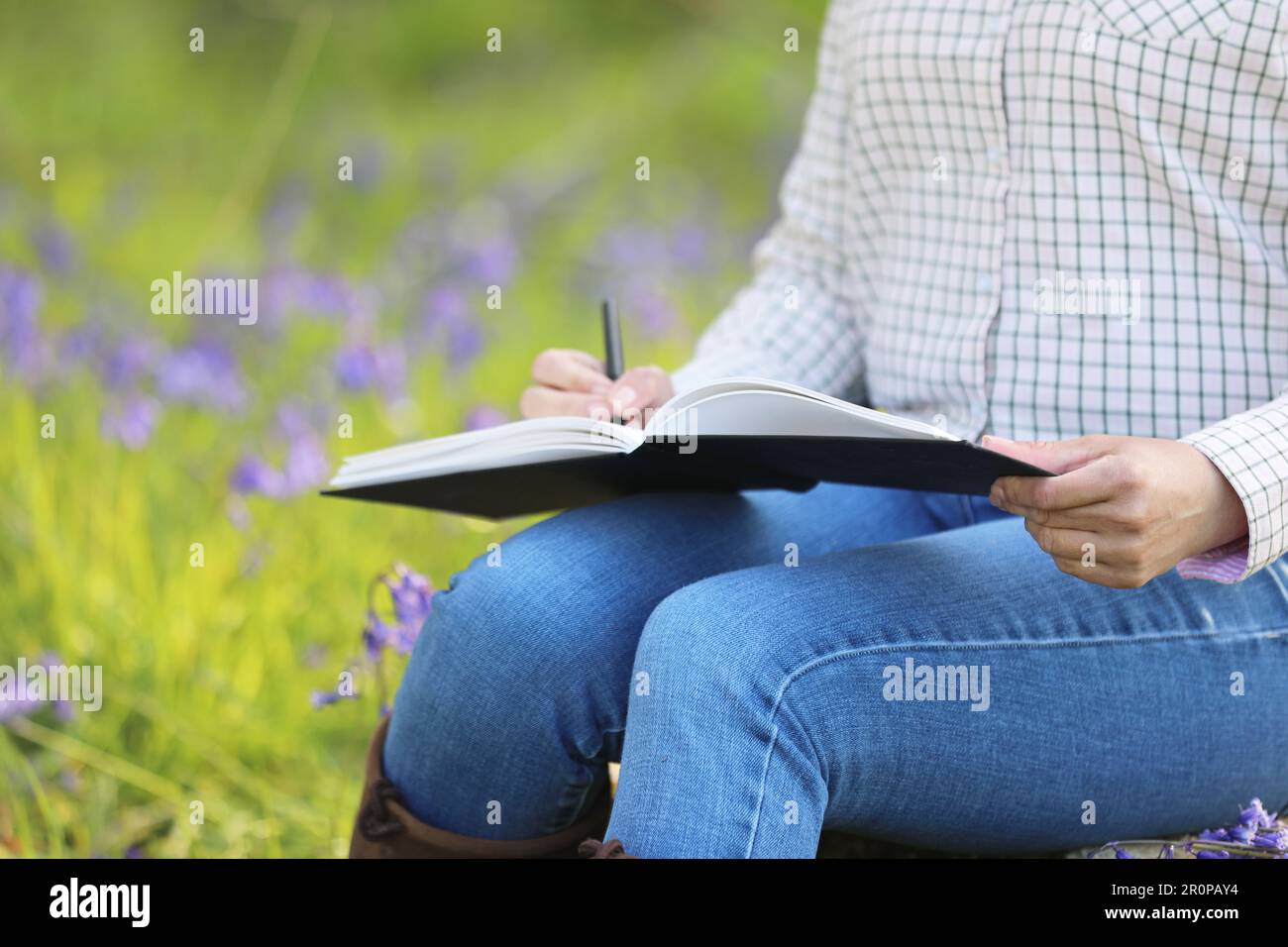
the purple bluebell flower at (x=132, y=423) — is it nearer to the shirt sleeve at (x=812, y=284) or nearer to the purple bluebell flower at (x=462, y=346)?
the purple bluebell flower at (x=462, y=346)

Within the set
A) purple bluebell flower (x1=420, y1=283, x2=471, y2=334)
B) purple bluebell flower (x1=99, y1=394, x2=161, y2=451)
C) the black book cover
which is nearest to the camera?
the black book cover

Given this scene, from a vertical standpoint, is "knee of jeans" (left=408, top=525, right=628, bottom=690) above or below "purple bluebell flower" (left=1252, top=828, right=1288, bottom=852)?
above

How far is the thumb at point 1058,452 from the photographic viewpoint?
0.94m

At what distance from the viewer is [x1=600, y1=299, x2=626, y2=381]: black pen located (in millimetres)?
1278

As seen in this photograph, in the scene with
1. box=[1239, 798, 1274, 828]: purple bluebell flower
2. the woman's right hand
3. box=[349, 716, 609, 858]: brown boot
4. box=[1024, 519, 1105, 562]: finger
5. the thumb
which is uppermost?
the thumb

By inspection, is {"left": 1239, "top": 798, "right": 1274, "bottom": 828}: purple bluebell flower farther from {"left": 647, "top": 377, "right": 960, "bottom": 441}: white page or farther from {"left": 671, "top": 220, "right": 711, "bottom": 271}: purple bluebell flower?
{"left": 671, "top": 220, "right": 711, "bottom": 271}: purple bluebell flower

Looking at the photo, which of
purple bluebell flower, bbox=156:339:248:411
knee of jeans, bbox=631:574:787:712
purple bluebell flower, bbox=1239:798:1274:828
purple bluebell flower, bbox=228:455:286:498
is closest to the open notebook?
knee of jeans, bbox=631:574:787:712

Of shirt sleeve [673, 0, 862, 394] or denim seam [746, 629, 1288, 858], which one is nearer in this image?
denim seam [746, 629, 1288, 858]

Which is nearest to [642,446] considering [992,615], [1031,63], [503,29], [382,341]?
[992,615]

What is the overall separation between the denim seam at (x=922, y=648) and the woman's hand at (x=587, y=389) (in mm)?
305

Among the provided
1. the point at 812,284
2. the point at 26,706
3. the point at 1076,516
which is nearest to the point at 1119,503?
the point at 1076,516

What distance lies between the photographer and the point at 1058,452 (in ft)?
3.10

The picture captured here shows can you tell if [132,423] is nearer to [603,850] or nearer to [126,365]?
[126,365]

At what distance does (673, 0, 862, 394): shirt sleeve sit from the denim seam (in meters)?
0.45
